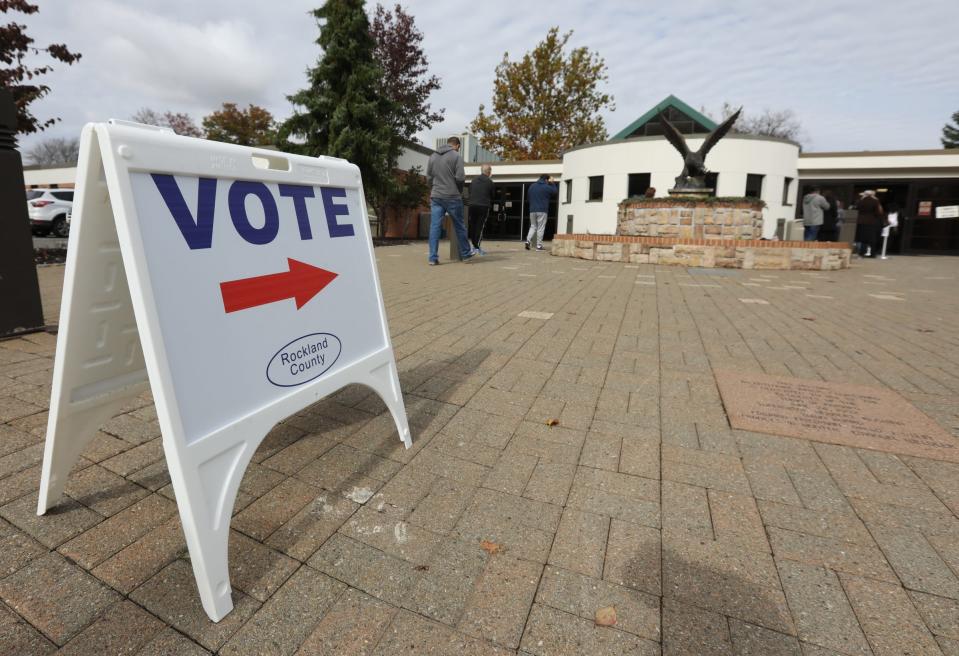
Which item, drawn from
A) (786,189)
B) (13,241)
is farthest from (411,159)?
(13,241)

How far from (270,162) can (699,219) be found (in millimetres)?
13199

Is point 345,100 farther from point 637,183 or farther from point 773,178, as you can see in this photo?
point 773,178

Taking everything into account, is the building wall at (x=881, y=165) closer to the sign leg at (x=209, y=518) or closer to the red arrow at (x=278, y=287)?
the red arrow at (x=278, y=287)

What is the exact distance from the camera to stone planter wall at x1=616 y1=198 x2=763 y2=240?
12.9m

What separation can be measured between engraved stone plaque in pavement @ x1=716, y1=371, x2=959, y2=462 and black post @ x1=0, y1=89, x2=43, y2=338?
524cm

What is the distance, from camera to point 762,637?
1326 millimetres

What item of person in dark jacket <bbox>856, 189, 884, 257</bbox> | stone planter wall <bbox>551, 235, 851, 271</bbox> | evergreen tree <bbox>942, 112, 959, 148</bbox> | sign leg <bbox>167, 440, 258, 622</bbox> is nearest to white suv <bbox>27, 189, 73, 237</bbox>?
stone planter wall <bbox>551, 235, 851, 271</bbox>

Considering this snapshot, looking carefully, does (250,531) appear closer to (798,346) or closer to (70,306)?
(70,306)

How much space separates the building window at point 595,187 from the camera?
20.9m

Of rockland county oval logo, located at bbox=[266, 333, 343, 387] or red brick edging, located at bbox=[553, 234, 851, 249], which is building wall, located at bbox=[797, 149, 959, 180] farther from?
rockland county oval logo, located at bbox=[266, 333, 343, 387]

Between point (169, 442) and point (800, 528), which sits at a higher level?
point (169, 442)

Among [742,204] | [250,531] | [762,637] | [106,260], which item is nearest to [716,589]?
[762,637]

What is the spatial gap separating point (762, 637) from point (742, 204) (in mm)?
13656

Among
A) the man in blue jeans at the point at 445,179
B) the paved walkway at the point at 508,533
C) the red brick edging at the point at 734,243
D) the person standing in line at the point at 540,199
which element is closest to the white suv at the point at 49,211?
the man in blue jeans at the point at 445,179
